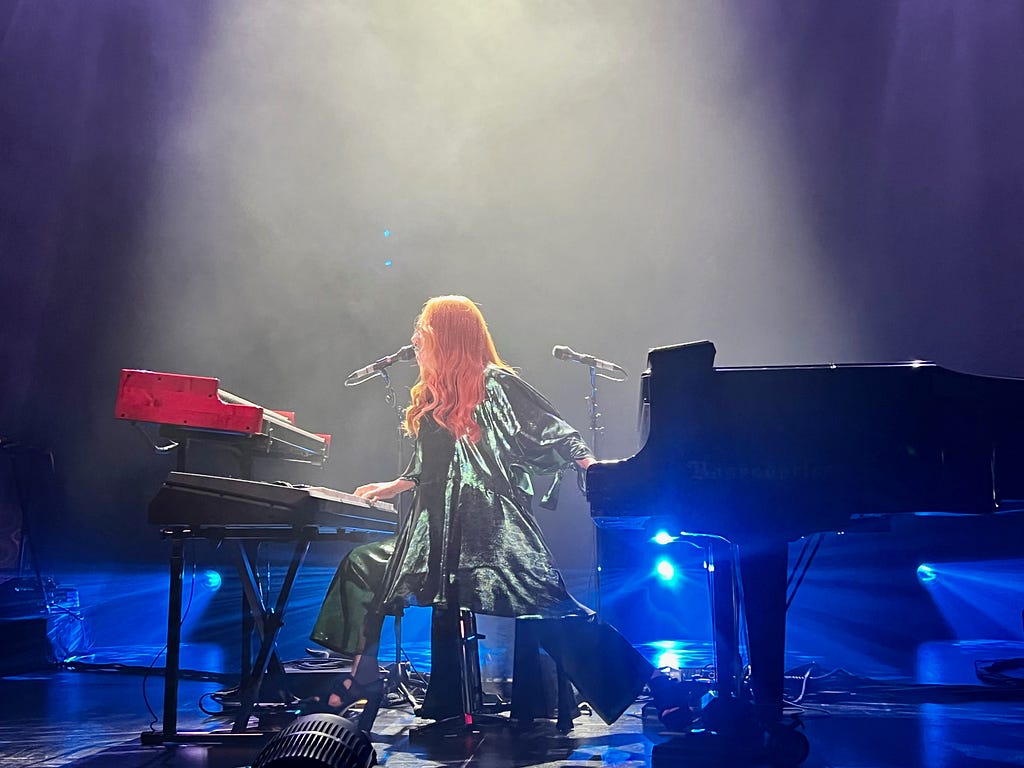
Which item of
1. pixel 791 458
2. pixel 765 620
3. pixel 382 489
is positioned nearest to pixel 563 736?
pixel 765 620

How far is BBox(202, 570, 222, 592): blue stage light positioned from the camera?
5688mm

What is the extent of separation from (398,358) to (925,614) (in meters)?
3.97

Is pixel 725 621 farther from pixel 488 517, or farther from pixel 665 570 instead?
pixel 665 570

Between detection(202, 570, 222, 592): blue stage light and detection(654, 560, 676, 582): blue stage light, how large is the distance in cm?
313

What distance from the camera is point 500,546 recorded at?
2.84 meters

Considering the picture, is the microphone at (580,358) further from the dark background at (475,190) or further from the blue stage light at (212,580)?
the blue stage light at (212,580)

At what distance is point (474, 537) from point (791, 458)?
1.18 meters

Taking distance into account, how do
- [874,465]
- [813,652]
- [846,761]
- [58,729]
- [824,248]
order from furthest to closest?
[824,248] < [813,652] < [58,729] < [846,761] < [874,465]

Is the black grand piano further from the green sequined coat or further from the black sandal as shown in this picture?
the black sandal

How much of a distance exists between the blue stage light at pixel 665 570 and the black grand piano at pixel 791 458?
2523mm

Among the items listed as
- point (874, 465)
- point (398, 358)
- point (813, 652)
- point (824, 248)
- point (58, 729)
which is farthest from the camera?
point (824, 248)

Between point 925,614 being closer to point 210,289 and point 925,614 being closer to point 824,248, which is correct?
point 824,248

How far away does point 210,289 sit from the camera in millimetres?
5910

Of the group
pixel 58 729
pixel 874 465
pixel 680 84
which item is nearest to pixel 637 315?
pixel 680 84
